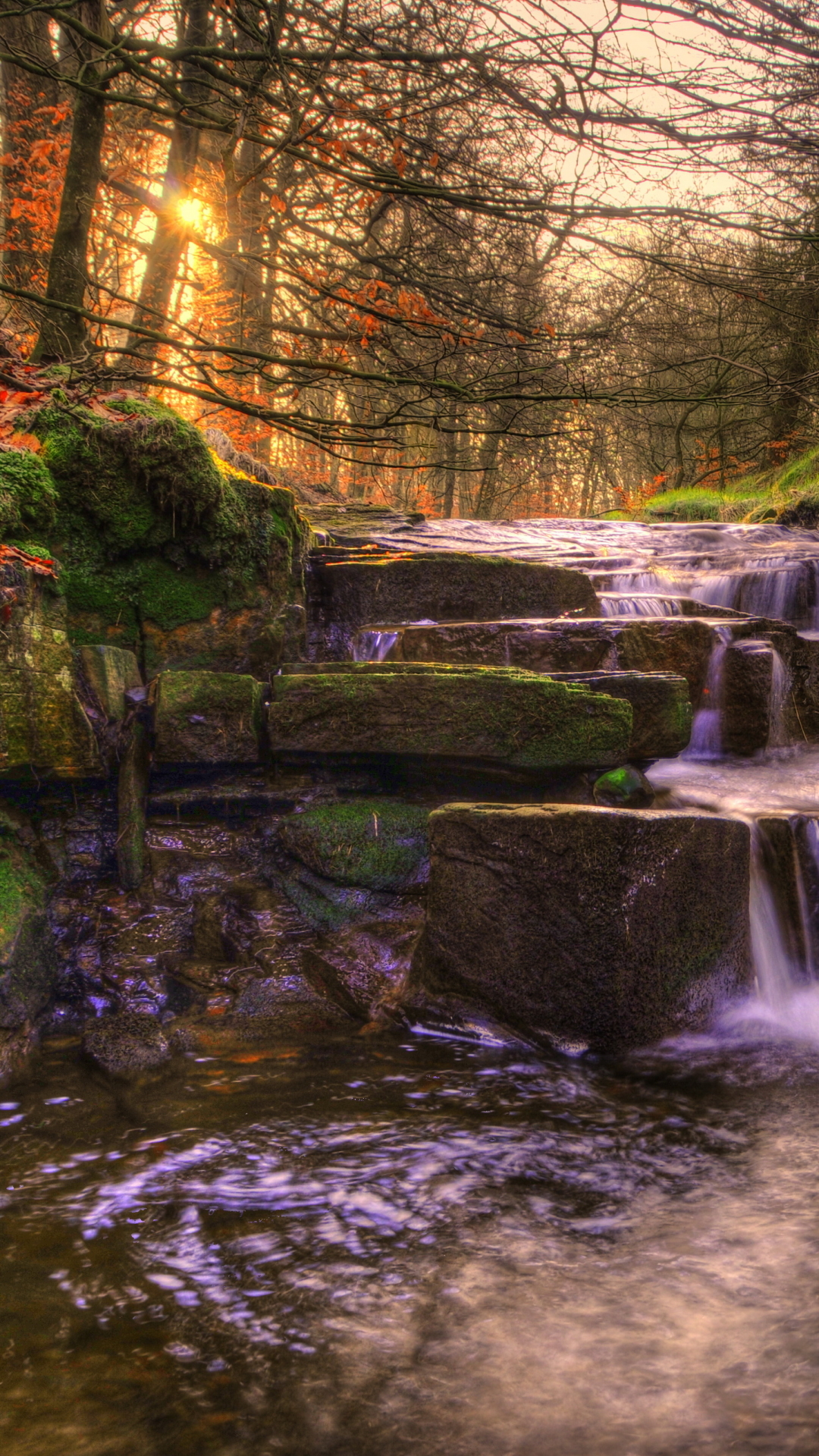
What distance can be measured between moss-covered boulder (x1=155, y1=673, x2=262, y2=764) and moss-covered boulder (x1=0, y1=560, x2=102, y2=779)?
1.06ft

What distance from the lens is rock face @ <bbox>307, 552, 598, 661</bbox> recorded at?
245 inches

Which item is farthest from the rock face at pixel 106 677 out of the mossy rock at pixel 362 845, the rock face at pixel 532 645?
the rock face at pixel 532 645

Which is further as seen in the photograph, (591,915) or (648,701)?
(648,701)

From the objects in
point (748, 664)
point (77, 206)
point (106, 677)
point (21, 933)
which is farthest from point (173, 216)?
point (21, 933)

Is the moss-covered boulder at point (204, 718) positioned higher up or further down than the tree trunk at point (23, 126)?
further down

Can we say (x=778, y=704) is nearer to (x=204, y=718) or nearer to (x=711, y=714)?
(x=711, y=714)

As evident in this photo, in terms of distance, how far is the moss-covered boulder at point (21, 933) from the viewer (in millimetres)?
3326

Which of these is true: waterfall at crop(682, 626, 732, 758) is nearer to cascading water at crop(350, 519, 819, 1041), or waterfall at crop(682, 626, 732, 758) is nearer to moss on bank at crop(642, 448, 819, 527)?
cascading water at crop(350, 519, 819, 1041)

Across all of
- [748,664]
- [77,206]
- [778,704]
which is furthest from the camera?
[778,704]

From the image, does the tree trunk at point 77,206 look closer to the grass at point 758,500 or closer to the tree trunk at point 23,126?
the tree trunk at point 23,126

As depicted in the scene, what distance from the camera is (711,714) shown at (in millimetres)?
5785

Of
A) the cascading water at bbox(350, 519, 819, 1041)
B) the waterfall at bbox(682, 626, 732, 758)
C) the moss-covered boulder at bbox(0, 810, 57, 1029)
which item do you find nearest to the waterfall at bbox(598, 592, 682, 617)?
the cascading water at bbox(350, 519, 819, 1041)

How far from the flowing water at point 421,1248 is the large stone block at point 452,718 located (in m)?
1.28

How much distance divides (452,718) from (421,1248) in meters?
2.21
